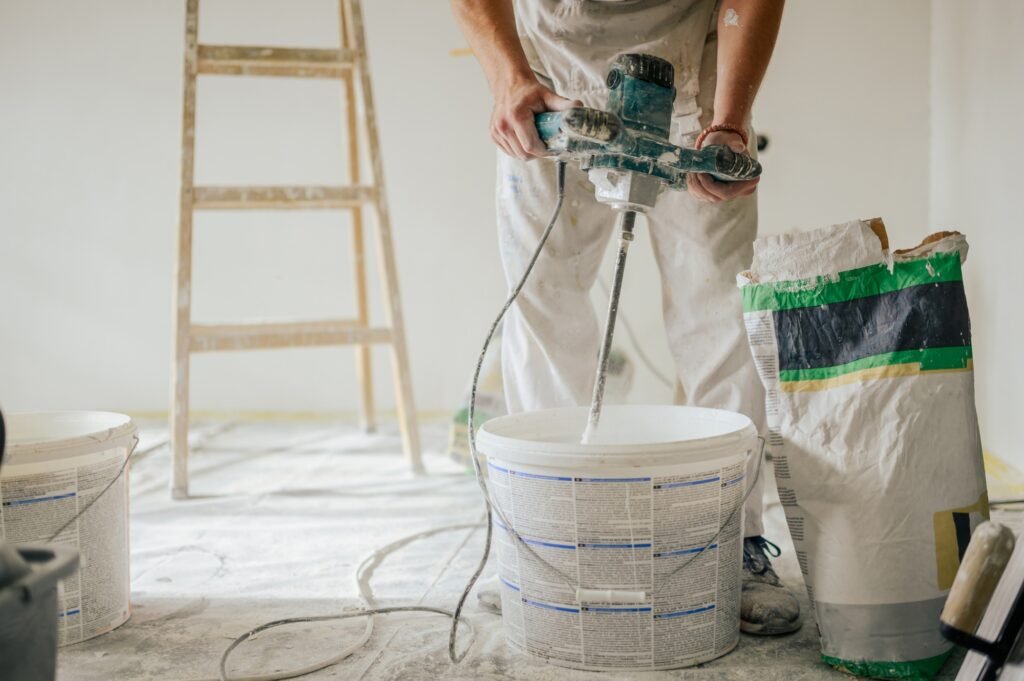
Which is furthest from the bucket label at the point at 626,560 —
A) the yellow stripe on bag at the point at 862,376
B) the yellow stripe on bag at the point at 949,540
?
the yellow stripe on bag at the point at 949,540

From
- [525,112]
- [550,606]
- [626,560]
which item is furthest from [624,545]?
[525,112]

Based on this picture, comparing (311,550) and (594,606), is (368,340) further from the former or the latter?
(594,606)

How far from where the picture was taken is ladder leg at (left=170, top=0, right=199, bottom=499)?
1.97 m

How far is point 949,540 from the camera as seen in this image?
952 millimetres

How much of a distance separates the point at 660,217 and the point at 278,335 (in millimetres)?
1058

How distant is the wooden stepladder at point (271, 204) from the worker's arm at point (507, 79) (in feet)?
2.94

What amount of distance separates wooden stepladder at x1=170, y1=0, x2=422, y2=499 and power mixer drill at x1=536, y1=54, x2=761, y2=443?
1.14m

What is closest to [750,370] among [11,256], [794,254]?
[794,254]

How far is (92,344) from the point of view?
3.01 meters

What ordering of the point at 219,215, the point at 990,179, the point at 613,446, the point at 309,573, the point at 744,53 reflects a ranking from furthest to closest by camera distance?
the point at 219,215
the point at 990,179
the point at 309,573
the point at 744,53
the point at 613,446

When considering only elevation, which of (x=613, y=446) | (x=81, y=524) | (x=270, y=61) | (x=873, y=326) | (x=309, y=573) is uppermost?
(x=270, y=61)

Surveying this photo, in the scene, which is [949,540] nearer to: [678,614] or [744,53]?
[678,614]

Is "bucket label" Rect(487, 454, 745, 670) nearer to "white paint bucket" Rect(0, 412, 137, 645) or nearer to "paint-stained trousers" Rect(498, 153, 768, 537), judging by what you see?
"paint-stained trousers" Rect(498, 153, 768, 537)

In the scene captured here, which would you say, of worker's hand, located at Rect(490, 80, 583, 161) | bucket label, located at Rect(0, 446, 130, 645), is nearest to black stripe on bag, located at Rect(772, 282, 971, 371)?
worker's hand, located at Rect(490, 80, 583, 161)
